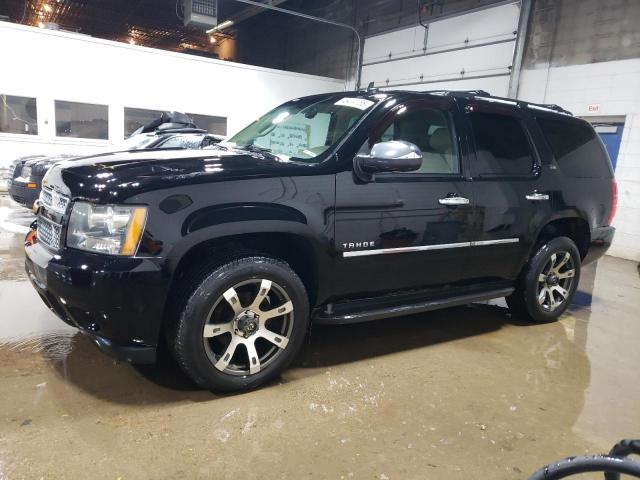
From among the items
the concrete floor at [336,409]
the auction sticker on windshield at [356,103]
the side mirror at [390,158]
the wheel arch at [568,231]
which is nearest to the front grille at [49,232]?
the concrete floor at [336,409]

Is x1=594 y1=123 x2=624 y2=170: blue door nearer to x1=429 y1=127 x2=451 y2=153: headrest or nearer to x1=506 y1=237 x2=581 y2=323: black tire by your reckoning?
x1=506 y1=237 x2=581 y2=323: black tire

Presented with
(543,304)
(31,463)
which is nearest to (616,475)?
(31,463)

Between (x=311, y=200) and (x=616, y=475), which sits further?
(x=311, y=200)

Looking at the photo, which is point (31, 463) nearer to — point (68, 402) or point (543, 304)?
point (68, 402)

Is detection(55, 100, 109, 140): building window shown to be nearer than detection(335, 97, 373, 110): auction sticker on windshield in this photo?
No

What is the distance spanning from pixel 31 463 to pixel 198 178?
→ 56.9 inches

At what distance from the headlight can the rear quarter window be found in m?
3.30

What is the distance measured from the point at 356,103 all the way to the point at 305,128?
42 cm

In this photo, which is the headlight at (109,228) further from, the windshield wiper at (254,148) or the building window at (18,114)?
the building window at (18,114)

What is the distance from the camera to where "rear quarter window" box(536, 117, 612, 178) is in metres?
3.87

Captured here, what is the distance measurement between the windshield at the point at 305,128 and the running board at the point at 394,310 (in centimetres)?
95

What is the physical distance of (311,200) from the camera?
2.59 metres

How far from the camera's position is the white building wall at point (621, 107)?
738 cm

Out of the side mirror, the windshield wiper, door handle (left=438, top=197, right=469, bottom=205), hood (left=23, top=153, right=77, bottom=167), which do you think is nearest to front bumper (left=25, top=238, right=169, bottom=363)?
the windshield wiper
